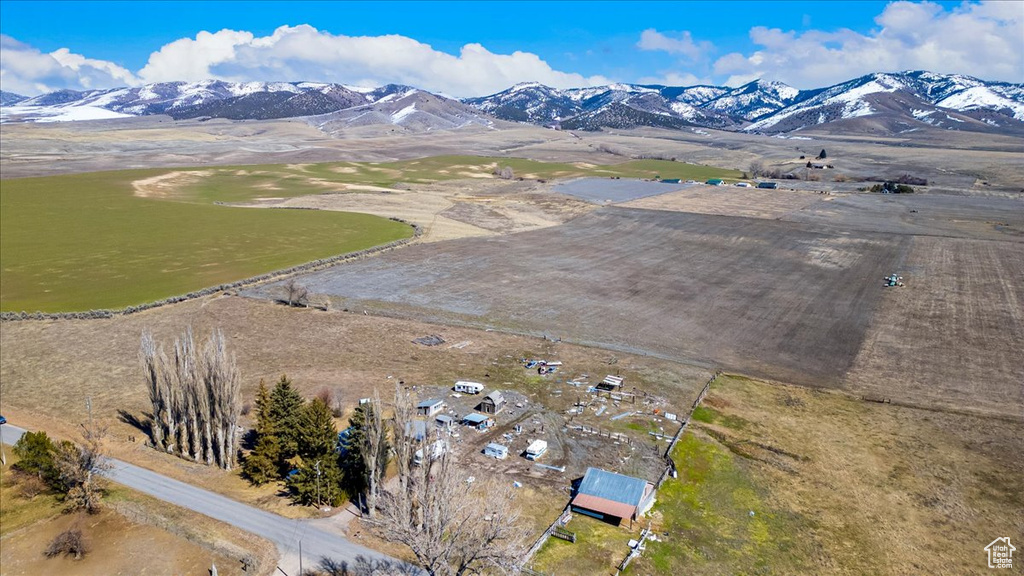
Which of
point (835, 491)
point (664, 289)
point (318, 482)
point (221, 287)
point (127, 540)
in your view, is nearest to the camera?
point (127, 540)

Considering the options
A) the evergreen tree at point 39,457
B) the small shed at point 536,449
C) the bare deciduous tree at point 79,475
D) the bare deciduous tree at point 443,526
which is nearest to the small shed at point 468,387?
the small shed at point 536,449

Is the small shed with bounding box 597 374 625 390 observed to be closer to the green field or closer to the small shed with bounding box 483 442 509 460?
the small shed with bounding box 483 442 509 460

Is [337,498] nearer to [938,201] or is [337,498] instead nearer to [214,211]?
[214,211]

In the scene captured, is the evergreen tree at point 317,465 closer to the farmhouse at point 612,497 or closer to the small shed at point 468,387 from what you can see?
the small shed at point 468,387

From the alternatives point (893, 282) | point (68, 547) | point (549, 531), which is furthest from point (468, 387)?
point (893, 282)

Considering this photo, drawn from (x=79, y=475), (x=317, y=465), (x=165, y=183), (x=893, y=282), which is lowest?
(x=79, y=475)

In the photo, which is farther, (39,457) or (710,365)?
(710,365)

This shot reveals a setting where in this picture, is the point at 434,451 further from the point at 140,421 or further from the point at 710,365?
the point at 710,365
